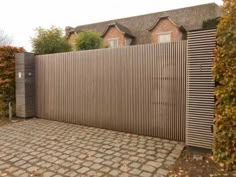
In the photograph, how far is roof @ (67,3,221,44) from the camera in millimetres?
17328

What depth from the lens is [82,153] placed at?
4.10m

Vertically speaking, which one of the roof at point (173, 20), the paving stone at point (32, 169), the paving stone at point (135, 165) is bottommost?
the paving stone at point (32, 169)

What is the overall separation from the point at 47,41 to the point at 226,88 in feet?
26.9

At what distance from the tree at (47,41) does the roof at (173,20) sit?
33.3 feet

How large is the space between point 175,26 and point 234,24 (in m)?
14.7

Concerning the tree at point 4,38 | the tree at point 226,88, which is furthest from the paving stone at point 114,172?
the tree at point 4,38

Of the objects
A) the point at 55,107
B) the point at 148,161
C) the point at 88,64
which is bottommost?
the point at 148,161

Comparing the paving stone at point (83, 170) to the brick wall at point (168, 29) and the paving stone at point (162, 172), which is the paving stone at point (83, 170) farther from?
the brick wall at point (168, 29)

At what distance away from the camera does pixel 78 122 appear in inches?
249

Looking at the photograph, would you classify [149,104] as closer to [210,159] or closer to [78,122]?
[210,159]

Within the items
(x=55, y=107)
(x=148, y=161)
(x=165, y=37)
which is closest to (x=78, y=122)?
(x=55, y=107)

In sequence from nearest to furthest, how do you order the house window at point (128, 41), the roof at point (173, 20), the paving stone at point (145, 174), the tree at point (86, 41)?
the paving stone at point (145, 174) < the tree at point (86, 41) < the roof at point (173, 20) < the house window at point (128, 41)

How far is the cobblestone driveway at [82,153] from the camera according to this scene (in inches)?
134

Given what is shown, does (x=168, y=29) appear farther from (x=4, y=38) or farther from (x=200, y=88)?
(x=4, y=38)
